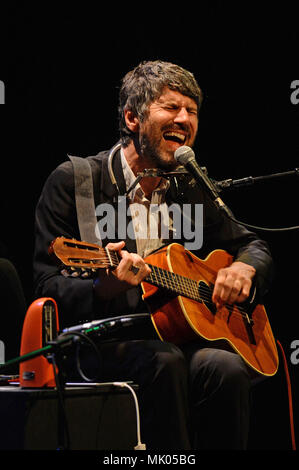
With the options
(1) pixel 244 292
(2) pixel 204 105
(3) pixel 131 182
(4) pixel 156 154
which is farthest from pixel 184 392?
(2) pixel 204 105

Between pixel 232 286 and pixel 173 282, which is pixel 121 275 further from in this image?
pixel 232 286

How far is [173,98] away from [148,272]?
1036mm

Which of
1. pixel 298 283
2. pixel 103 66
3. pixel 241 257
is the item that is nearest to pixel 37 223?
pixel 241 257

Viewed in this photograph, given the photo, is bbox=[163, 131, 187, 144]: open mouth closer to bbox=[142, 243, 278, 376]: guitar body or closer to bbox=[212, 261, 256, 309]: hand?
bbox=[142, 243, 278, 376]: guitar body

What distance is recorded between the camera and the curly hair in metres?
2.78

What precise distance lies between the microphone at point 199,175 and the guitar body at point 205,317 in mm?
470

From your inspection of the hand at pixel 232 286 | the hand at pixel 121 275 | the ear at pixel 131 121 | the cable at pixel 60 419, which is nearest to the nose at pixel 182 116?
the ear at pixel 131 121

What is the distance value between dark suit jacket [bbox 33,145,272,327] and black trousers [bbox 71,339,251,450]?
22cm

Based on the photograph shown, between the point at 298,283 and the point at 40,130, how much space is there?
1.99 meters

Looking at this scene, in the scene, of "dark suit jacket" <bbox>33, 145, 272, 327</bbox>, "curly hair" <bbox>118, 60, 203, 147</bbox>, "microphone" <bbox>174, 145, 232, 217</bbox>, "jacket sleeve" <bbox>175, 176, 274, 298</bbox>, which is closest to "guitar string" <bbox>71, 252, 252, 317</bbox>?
"dark suit jacket" <bbox>33, 145, 272, 327</bbox>

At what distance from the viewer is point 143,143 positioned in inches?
109

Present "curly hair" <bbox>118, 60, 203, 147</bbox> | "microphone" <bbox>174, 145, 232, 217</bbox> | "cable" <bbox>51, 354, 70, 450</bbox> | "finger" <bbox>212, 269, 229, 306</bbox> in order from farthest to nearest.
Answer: "curly hair" <bbox>118, 60, 203, 147</bbox>, "finger" <bbox>212, 269, 229, 306</bbox>, "microphone" <bbox>174, 145, 232, 217</bbox>, "cable" <bbox>51, 354, 70, 450</bbox>

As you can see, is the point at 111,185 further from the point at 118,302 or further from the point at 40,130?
the point at 40,130

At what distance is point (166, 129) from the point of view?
2740 millimetres
